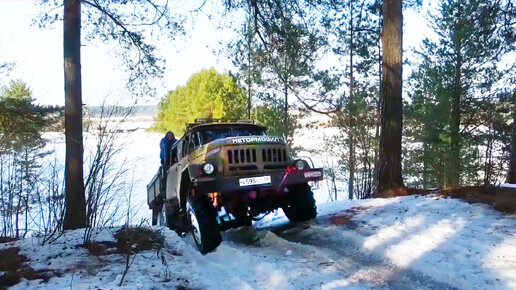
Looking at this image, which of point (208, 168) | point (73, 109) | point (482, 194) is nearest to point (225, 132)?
point (208, 168)

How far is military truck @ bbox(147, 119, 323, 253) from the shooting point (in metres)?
6.72

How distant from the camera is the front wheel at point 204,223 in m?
6.39

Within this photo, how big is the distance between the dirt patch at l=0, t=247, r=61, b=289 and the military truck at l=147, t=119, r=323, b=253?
220 centimetres

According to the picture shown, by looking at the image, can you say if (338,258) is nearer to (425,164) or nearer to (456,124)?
(456,124)

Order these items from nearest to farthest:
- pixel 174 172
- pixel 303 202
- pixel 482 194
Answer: pixel 482 194, pixel 303 202, pixel 174 172

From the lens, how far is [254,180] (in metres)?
6.88

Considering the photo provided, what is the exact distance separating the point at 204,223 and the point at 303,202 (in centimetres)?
236

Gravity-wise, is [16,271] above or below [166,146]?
below

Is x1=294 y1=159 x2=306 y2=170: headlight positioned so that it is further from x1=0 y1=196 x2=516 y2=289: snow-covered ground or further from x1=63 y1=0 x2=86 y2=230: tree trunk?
x1=63 y1=0 x2=86 y2=230: tree trunk

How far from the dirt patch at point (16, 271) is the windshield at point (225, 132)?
369 centimetres

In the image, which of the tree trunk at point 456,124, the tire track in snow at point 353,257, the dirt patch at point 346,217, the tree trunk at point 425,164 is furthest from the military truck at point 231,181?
the tree trunk at point 425,164

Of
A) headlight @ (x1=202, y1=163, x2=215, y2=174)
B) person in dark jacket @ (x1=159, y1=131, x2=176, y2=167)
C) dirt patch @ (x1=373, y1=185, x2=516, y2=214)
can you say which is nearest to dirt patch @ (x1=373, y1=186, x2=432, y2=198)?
dirt patch @ (x1=373, y1=185, x2=516, y2=214)

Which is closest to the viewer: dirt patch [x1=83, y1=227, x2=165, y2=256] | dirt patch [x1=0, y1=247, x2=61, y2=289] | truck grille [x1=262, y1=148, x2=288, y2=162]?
dirt patch [x1=0, y1=247, x2=61, y2=289]

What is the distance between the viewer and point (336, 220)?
26.1ft
